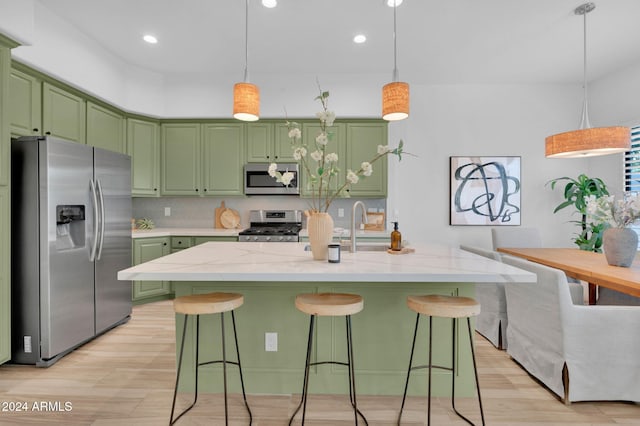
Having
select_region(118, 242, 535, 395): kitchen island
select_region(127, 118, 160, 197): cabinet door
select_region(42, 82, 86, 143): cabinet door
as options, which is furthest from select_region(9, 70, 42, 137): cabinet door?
select_region(118, 242, 535, 395): kitchen island

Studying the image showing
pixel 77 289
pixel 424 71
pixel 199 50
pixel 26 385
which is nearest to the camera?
pixel 26 385

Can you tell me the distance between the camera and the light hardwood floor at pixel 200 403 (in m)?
1.84

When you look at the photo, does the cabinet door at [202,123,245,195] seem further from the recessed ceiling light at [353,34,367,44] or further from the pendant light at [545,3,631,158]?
the pendant light at [545,3,631,158]

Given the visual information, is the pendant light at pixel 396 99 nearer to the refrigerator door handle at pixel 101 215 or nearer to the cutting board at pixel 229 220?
the refrigerator door handle at pixel 101 215

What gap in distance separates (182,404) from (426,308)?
159 cm

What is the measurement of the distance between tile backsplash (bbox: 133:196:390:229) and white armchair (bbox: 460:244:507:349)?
2048 mm

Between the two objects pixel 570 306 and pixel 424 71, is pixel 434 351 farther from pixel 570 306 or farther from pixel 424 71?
pixel 424 71

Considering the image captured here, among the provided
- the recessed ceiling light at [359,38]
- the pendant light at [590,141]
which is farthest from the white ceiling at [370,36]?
the pendant light at [590,141]

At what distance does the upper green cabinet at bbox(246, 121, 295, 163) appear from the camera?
4188 millimetres

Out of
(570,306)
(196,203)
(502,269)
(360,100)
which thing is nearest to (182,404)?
(502,269)

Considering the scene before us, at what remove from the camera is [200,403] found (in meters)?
2.00

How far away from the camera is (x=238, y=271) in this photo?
158 centimetres

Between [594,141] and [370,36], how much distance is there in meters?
2.14

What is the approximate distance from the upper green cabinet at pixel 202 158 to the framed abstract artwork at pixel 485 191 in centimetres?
293
